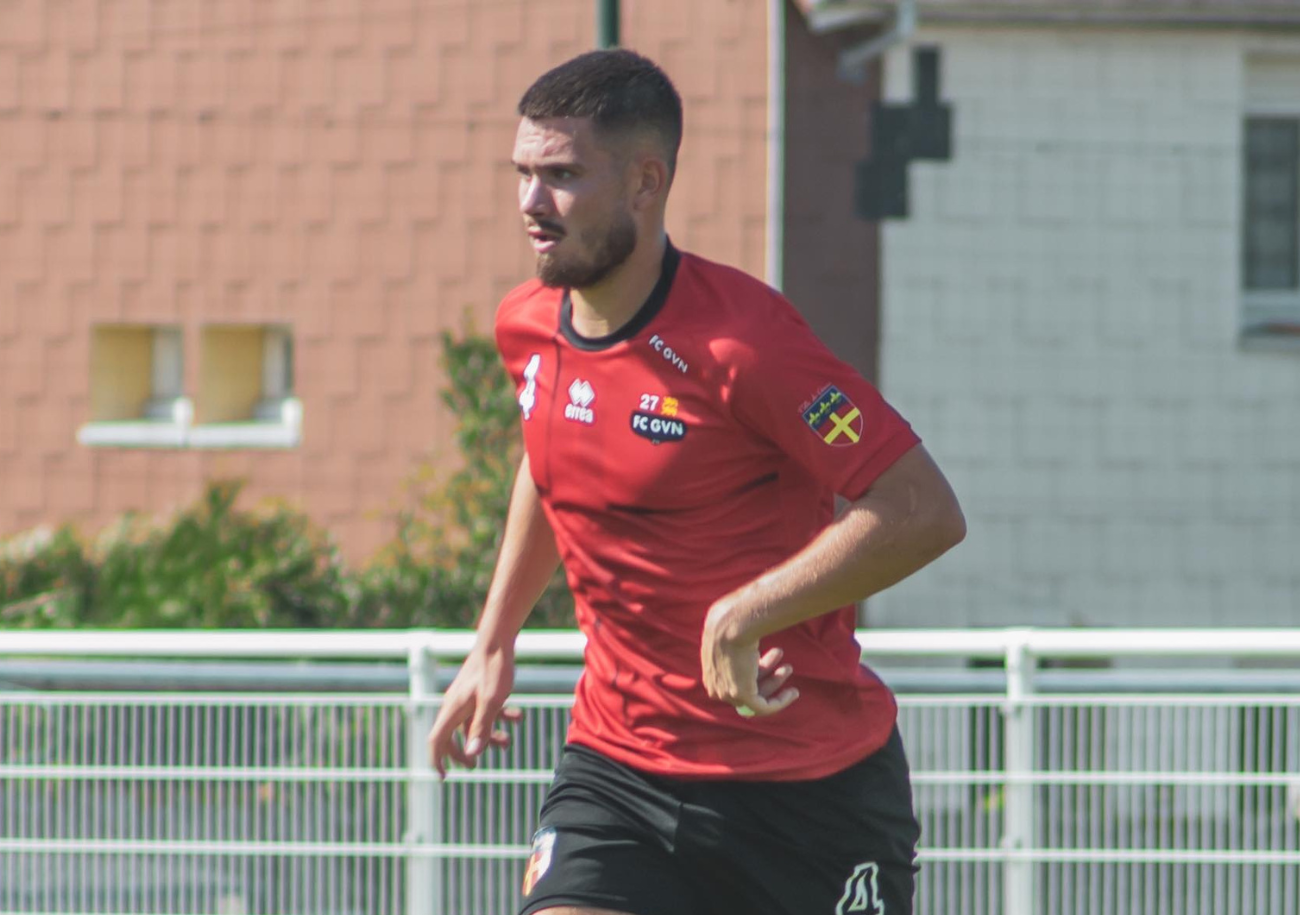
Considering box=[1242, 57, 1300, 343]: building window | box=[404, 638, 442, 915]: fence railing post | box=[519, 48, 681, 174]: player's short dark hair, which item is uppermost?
box=[1242, 57, 1300, 343]: building window

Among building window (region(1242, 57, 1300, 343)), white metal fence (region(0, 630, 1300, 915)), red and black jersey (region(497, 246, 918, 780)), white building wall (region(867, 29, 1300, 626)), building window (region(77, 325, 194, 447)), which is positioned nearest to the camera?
red and black jersey (region(497, 246, 918, 780))

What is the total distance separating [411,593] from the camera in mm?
9703

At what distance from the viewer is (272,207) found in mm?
12188

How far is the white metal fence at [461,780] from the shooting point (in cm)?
484

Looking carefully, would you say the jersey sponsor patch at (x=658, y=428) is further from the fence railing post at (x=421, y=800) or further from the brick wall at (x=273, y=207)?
the brick wall at (x=273, y=207)

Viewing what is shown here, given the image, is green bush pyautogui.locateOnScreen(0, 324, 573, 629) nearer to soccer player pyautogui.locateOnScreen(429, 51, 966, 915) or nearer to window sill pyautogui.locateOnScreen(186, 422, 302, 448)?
window sill pyautogui.locateOnScreen(186, 422, 302, 448)

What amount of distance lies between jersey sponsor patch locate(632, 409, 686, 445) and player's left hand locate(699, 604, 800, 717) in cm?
32

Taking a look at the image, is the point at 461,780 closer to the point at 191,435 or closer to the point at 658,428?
the point at 658,428

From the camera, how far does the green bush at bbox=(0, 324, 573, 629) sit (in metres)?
9.22

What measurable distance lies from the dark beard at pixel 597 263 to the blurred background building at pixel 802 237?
27.1 ft

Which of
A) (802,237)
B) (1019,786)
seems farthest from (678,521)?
(802,237)

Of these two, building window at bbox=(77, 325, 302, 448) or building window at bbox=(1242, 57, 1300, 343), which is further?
building window at bbox=(77, 325, 302, 448)

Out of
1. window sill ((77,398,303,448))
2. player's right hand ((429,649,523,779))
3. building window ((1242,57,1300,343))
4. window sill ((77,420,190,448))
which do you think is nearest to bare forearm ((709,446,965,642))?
player's right hand ((429,649,523,779))

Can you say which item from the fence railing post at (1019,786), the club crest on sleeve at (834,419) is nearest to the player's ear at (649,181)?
the club crest on sleeve at (834,419)
